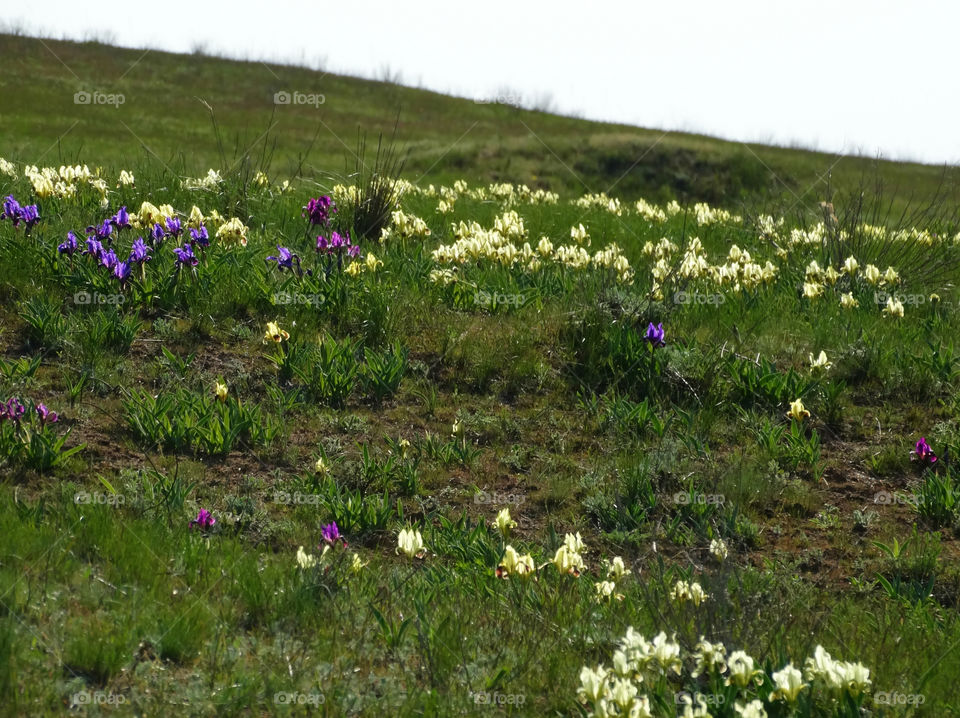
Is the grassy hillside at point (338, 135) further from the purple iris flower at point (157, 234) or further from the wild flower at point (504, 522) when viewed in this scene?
the wild flower at point (504, 522)

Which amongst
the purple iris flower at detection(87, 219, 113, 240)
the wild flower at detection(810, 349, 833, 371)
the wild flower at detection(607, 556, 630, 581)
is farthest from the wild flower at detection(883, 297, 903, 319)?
the purple iris flower at detection(87, 219, 113, 240)

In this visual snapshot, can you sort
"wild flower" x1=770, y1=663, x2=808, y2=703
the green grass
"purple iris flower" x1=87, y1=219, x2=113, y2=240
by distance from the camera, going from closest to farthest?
"wild flower" x1=770, y1=663, x2=808, y2=703 → the green grass → "purple iris flower" x1=87, y1=219, x2=113, y2=240

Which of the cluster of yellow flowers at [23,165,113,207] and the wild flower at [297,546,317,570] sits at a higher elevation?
the cluster of yellow flowers at [23,165,113,207]

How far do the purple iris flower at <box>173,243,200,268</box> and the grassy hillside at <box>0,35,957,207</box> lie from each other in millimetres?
4472

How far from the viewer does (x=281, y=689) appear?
10.8 feet

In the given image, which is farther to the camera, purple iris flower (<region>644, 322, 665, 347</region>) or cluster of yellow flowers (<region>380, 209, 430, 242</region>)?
cluster of yellow flowers (<region>380, 209, 430, 242</region>)

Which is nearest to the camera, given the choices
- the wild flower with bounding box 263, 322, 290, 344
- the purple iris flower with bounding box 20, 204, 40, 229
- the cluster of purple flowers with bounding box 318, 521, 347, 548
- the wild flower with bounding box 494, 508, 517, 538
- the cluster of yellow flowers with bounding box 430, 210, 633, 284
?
the cluster of purple flowers with bounding box 318, 521, 347, 548

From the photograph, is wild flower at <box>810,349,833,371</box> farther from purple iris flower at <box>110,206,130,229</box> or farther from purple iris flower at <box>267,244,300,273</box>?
purple iris flower at <box>110,206,130,229</box>

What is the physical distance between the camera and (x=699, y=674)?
11.3ft

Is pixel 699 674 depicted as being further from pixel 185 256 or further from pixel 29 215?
pixel 29 215

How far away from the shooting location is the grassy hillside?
2167 cm

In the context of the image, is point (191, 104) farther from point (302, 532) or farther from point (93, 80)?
point (302, 532)

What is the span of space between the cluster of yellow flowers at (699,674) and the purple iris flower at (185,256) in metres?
4.63

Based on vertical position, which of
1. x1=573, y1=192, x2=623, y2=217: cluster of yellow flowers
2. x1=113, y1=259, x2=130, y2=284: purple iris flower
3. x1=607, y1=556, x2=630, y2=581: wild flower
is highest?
x1=573, y1=192, x2=623, y2=217: cluster of yellow flowers
